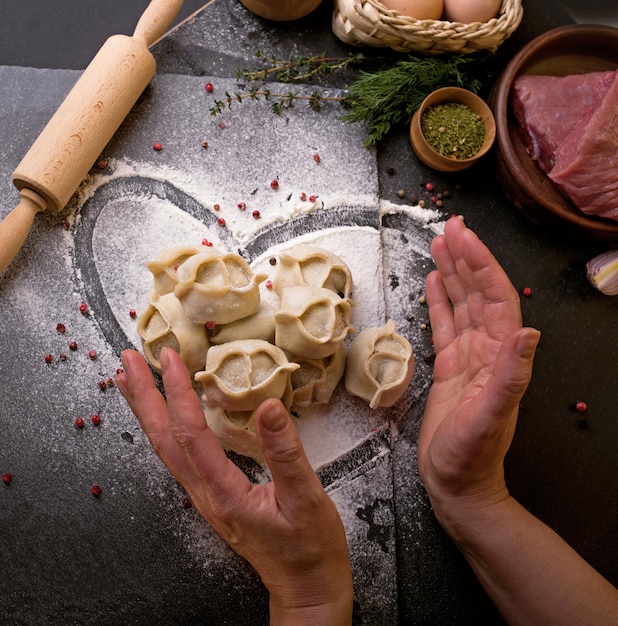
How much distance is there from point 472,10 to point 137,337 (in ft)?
5.31

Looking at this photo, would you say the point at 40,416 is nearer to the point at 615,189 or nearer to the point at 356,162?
the point at 356,162

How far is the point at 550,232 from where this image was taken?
7.27ft

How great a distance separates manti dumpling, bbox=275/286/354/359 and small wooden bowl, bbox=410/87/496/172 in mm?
676

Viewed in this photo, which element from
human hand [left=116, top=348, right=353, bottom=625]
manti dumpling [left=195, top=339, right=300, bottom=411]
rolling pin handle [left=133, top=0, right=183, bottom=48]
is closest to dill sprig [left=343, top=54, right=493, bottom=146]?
rolling pin handle [left=133, top=0, right=183, bottom=48]

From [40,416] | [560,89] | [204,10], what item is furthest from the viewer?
[204,10]

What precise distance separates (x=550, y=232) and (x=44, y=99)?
1.94 meters

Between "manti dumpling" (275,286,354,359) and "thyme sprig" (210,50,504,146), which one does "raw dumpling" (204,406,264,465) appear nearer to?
"manti dumpling" (275,286,354,359)

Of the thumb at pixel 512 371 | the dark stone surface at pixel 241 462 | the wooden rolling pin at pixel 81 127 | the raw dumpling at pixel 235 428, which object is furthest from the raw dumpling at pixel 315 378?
the wooden rolling pin at pixel 81 127

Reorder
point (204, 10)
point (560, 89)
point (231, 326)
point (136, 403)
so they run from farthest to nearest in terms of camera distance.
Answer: point (204, 10)
point (560, 89)
point (231, 326)
point (136, 403)

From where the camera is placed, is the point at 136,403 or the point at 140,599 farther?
the point at 140,599

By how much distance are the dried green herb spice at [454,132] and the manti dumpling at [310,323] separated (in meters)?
0.72

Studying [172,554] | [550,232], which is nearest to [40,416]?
[172,554]

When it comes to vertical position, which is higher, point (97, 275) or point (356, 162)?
point (97, 275)

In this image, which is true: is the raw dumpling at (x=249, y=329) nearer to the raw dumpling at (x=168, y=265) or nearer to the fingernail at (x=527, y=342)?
the raw dumpling at (x=168, y=265)
